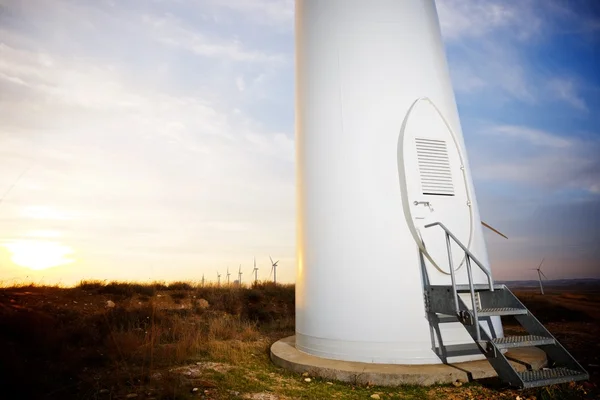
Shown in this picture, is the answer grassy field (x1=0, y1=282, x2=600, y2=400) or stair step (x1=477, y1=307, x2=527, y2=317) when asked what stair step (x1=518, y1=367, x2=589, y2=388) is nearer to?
grassy field (x1=0, y1=282, x2=600, y2=400)

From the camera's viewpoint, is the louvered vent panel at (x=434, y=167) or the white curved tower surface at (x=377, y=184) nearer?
the white curved tower surface at (x=377, y=184)

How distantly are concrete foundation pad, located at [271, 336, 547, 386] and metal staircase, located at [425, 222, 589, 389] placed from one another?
36cm

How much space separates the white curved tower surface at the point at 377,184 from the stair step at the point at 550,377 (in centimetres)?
100

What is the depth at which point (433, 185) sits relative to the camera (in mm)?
5023

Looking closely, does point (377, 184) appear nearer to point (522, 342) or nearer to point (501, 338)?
point (501, 338)

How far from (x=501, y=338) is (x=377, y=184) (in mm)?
2365

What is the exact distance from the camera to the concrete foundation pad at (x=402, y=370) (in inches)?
165

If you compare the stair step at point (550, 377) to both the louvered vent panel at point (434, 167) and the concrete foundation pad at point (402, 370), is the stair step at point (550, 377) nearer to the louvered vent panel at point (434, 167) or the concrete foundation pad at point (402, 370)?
the concrete foundation pad at point (402, 370)

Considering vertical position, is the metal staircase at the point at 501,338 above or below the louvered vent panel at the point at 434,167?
below

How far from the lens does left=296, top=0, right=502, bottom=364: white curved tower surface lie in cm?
477

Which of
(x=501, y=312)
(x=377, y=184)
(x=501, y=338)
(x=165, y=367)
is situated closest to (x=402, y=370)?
(x=501, y=338)

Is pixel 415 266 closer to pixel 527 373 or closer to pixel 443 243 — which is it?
pixel 443 243

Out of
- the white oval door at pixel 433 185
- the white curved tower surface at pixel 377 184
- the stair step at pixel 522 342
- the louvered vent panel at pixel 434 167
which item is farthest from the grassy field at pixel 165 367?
the louvered vent panel at pixel 434 167

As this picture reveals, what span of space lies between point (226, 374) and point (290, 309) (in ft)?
33.6
